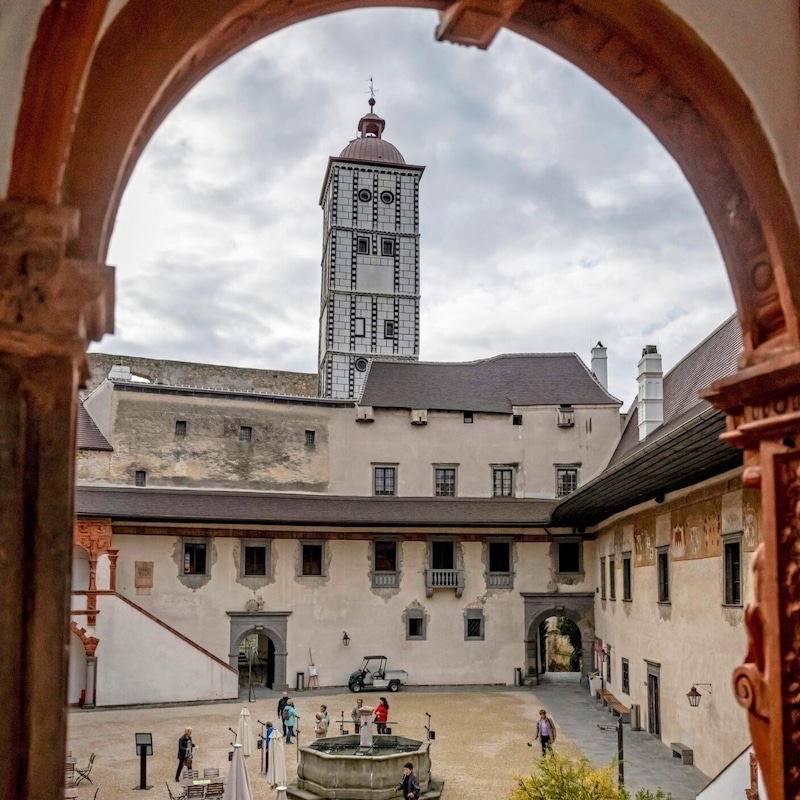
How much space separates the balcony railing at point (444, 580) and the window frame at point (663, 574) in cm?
1073

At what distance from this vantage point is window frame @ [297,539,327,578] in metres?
31.9

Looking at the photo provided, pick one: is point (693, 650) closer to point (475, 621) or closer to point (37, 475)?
point (475, 621)

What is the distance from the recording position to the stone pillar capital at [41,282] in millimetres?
3697

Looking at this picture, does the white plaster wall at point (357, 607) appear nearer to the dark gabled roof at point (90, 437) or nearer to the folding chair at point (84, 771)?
the dark gabled roof at point (90, 437)

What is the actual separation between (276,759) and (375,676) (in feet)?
44.4

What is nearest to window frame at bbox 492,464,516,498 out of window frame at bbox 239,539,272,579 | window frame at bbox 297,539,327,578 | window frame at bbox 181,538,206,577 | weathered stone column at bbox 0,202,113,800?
window frame at bbox 297,539,327,578

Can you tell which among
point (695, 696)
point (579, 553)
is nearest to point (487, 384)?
point (579, 553)

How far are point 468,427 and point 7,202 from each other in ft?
108

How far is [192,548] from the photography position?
30.9 m

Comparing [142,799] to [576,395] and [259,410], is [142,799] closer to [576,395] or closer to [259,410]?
[259,410]

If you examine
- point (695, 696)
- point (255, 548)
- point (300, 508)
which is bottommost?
point (695, 696)

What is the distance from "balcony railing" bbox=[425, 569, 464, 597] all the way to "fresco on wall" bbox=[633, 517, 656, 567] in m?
8.47

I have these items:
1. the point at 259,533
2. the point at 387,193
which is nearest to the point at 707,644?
the point at 259,533

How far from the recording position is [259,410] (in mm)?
35281
